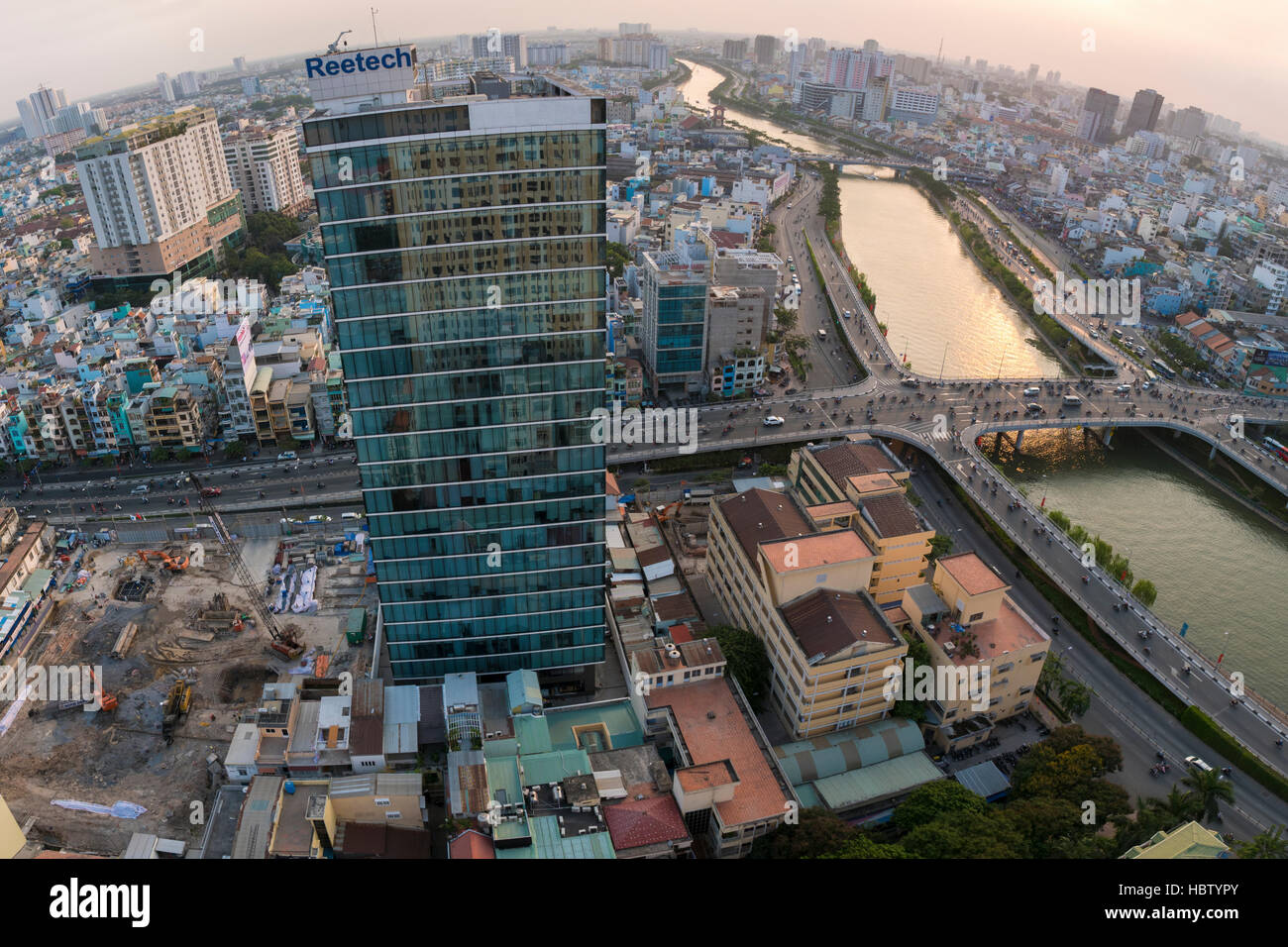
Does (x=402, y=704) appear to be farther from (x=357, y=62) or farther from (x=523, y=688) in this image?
(x=357, y=62)

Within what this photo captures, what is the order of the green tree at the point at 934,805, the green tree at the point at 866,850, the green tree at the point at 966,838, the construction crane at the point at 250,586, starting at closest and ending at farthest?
the green tree at the point at 866,850 < the green tree at the point at 966,838 < the green tree at the point at 934,805 < the construction crane at the point at 250,586

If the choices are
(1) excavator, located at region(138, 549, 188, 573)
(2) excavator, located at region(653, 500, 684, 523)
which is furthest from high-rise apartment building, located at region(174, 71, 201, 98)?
(2) excavator, located at region(653, 500, 684, 523)

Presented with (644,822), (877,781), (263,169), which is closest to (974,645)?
(877,781)

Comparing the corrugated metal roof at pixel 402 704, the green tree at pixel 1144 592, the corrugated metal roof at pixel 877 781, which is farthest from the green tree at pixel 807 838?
the green tree at pixel 1144 592

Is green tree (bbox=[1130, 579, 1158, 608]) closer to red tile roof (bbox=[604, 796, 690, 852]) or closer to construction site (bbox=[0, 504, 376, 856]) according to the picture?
red tile roof (bbox=[604, 796, 690, 852])

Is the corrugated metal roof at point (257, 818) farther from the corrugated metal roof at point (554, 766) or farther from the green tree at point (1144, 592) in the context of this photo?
the green tree at point (1144, 592)

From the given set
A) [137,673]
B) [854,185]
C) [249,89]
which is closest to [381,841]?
[137,673]
